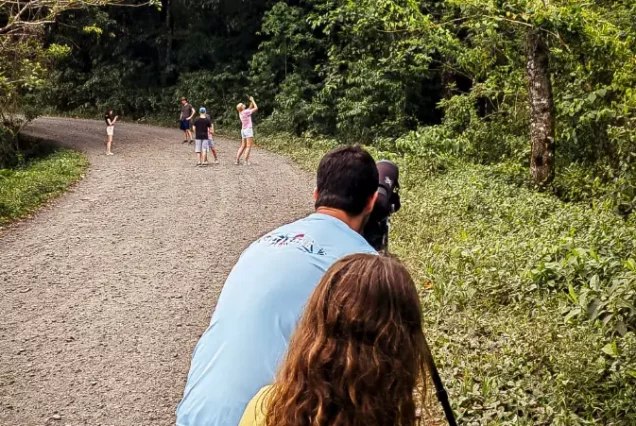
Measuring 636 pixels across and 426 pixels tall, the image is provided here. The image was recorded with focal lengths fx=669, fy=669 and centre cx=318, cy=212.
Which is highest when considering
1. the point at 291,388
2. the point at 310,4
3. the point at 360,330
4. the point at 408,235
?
the point at 310,4

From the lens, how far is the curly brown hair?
1.52 meters

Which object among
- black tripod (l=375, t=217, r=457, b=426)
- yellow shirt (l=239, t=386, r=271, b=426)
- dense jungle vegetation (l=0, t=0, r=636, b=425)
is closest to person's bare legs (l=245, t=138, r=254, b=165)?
dense jungle vegetation (l=0, t=0, r=636, b=425)

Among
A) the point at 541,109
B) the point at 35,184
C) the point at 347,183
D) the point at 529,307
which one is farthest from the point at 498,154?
the point at 347,183

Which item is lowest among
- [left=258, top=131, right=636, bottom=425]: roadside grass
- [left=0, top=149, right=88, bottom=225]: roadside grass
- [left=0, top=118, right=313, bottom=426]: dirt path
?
[left=0, top=149, right=88, bottom=225]: roadside grass

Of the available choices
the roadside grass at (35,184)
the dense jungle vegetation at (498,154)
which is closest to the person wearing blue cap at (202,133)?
the dense jungle vegetation at (498,154)

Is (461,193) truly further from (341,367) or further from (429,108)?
(429,108)

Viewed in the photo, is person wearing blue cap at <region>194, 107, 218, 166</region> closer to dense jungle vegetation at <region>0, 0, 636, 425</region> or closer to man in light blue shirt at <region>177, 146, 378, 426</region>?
dense jungle vegetation at <region>0, 0, 636, 425</region>

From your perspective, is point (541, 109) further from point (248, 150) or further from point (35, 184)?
point (35, 184)

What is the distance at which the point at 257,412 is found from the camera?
169 centimetres

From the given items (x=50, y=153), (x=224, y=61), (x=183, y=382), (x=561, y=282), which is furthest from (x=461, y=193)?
(x=224, y=61)

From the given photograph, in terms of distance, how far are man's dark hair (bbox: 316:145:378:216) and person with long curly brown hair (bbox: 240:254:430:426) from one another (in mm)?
905

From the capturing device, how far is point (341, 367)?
1.53m

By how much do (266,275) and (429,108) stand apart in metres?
22.1

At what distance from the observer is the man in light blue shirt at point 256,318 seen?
2.02 metres
